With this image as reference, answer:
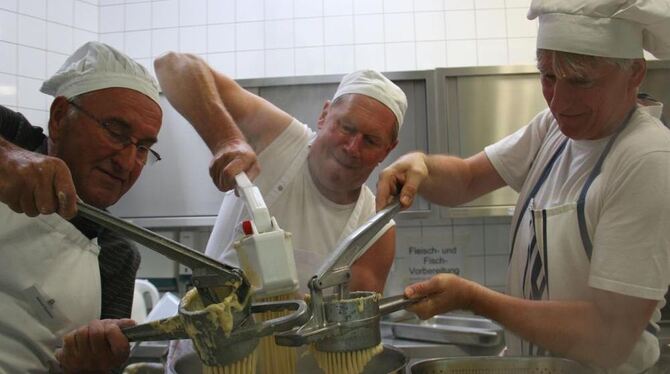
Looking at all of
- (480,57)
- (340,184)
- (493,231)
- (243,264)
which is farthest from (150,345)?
(480,57)

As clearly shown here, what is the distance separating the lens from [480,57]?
2234 millimetres

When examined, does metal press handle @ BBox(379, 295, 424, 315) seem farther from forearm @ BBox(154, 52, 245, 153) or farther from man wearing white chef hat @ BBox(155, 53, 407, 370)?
forearm @ BBox(154, 52, 245, 153)

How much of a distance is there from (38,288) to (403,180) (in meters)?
0.68

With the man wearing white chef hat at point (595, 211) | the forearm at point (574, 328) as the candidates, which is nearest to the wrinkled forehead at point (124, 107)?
the man wearing white chef hat at point (595, 211)

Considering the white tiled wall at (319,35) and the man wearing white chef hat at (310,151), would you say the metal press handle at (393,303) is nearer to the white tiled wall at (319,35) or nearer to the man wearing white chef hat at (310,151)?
Result: the man wearing white chef hat at (310,151)

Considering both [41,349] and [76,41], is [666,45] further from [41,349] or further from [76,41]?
[76,41]

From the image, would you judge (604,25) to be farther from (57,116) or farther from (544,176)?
(57,116)

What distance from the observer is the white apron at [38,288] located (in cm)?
91

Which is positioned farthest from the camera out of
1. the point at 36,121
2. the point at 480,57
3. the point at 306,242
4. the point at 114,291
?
the point at 480,57

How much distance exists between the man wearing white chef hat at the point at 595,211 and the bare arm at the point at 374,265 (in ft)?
0.64

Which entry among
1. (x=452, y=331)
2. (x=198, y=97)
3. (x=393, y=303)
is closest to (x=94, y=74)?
(x=198, y=97)

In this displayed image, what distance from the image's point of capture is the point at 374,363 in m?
0.71

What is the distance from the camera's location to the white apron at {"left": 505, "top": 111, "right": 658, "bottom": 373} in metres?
0.92

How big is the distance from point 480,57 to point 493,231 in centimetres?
72
